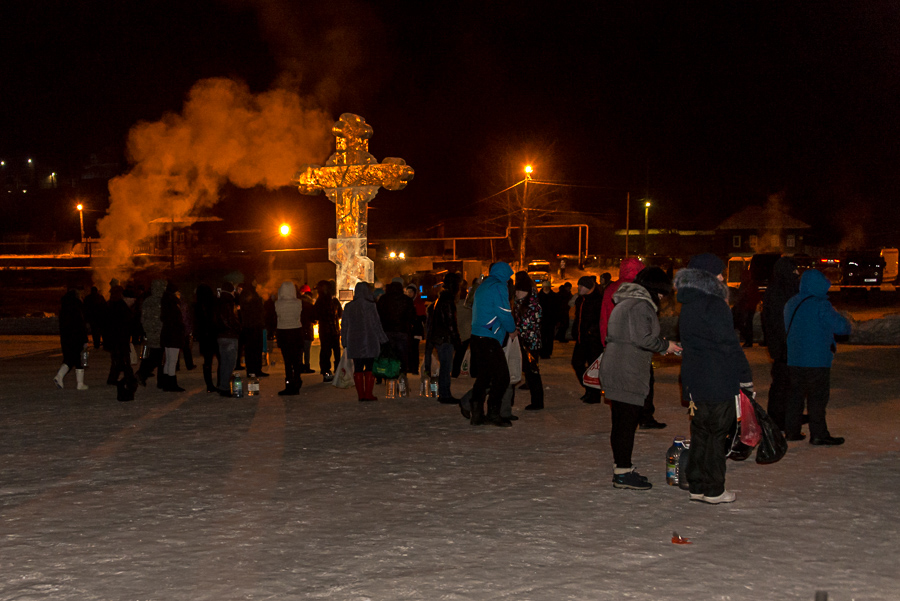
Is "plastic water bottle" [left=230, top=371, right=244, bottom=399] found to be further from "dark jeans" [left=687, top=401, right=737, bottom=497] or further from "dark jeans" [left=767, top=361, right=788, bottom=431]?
"dark jeans" [left=687, top=401, right=737, bottom=497]

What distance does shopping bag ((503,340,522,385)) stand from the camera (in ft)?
31.4

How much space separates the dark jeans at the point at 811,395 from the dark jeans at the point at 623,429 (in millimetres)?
2611

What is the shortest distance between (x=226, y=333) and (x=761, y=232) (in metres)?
59.8

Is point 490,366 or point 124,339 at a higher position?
point 124,339

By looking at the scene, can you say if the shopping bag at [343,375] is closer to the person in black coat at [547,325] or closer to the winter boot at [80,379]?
the winter boot at [80,379]

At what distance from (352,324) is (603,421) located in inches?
146

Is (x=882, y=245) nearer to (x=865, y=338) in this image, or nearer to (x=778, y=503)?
(x=865, y=338)

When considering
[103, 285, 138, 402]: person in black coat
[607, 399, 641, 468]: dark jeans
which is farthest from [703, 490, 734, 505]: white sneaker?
[103, 285, 138, 402]: person in black coat

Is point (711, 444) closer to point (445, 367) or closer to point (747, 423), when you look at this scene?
point (747, 423)

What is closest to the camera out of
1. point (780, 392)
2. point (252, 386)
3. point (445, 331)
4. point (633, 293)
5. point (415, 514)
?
point (415, 514)

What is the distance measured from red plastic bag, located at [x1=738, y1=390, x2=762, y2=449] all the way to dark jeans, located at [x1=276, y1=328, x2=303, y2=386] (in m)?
7.47

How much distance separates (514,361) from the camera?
9648 millimetres

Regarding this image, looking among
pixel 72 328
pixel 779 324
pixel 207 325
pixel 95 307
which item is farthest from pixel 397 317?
pixel 95 307

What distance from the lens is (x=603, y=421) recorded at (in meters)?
9.85
